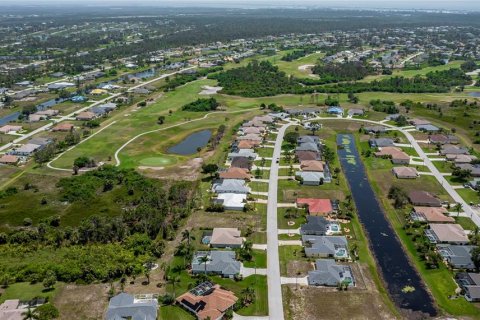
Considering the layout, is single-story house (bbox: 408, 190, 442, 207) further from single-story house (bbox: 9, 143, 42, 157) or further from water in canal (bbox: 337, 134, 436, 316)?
single-story house (bbox: 9, 143, 42, 157)

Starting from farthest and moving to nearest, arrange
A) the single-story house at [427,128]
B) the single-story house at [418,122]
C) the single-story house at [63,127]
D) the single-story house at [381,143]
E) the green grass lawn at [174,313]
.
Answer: the single-story house at [418,122] → the single-story house at [63,127] → the single-story house at [427,128] → the single-story house at [381,143] → the green grass lawn at [174,313]

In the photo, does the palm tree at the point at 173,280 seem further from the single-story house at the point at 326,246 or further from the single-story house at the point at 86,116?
the single-story house at the point at 86,116

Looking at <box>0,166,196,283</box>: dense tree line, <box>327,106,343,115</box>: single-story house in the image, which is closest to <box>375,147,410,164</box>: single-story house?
<box>327,106,343,115</box>: single-story house

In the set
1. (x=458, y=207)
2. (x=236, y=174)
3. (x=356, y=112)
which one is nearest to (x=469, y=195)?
(x=458, y=207)

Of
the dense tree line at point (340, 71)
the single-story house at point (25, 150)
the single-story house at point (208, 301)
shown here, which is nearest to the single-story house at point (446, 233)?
the single-story house at point (208, 301)

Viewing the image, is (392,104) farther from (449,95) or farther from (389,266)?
(389,266)
